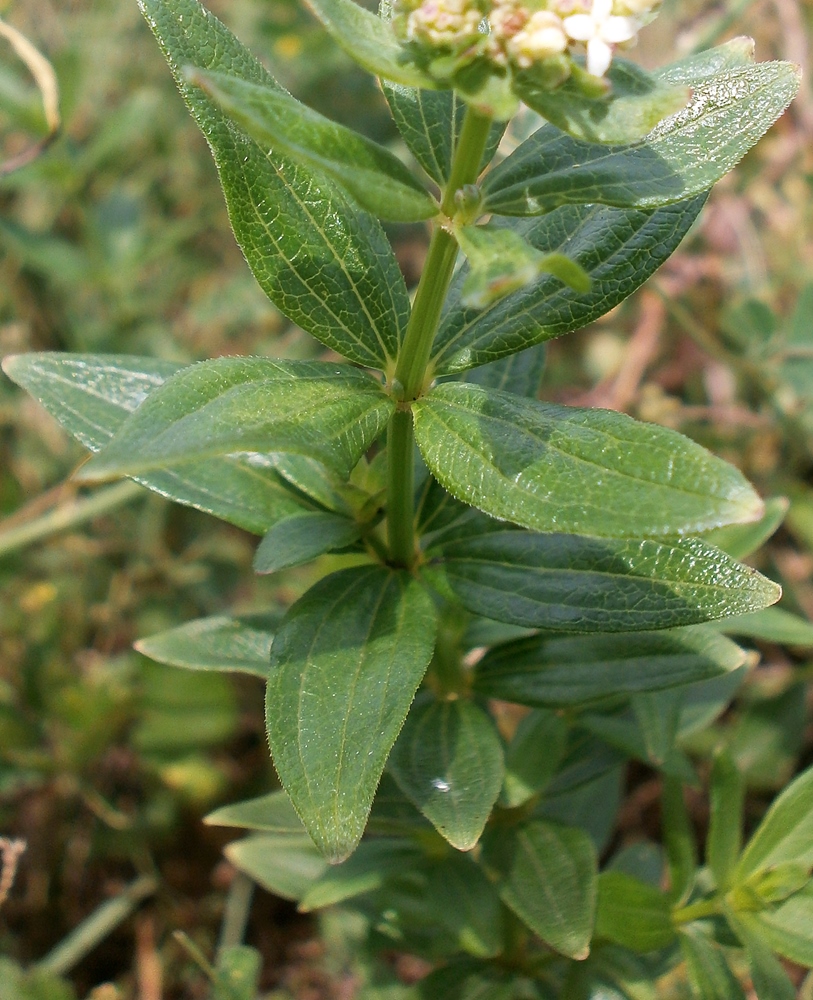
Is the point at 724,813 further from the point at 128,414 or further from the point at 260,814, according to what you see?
the point at 128,414

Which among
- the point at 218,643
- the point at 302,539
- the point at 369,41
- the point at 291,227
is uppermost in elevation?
the point at 369,41

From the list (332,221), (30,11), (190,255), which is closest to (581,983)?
(332,221)

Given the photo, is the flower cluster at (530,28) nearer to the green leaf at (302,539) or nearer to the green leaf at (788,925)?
the green leaf at (302,539)

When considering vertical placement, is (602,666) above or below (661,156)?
below

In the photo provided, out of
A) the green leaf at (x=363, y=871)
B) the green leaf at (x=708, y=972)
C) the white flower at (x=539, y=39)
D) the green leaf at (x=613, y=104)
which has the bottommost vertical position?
the green leaf at (x=363, y=871)

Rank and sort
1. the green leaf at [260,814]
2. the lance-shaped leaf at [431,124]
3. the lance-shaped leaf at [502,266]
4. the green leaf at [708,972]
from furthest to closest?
1. the green leaf at [260,814]
2. the green leaf at [708,972]
3. the lance-shaped leaf at [431,124]
4. the lance-shaped leaf at [502,266]

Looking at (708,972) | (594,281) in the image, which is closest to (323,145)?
(594,281)

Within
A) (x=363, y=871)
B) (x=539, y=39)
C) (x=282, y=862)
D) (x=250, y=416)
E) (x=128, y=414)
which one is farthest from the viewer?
(x=282, y=862)

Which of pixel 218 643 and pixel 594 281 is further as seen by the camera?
pixel 218 643

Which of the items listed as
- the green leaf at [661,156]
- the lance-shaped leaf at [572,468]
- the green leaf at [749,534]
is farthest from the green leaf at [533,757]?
the green leaf at [661,156]
